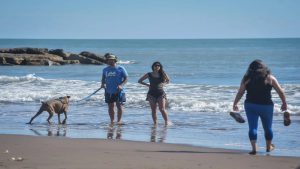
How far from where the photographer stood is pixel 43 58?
50062mm

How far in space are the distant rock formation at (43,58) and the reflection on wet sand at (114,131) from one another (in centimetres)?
3716

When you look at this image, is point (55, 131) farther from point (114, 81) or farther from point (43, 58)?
point (43, 58)

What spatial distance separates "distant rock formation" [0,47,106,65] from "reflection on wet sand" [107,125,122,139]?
3716 centimetres

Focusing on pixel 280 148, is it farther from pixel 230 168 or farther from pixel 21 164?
pixel 21 164

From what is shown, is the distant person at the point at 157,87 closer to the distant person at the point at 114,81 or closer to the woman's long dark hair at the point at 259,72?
the distant person at the point at 114,81

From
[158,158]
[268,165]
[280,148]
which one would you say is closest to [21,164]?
[158,158]

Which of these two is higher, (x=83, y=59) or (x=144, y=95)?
(x=83, y=59)

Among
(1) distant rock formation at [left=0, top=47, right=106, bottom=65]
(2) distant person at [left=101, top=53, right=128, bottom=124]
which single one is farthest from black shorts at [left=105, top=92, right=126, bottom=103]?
(1) distant rock formation at [left=0, top=47, right=106, bottom=65]

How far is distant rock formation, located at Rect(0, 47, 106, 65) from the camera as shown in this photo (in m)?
49.3

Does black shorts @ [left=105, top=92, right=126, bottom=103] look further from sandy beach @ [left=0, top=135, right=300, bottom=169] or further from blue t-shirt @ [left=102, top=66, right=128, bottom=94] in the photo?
sandy beach @ [left=0, top=135, right=300, bottom=169]

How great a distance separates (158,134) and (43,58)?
39.6 m

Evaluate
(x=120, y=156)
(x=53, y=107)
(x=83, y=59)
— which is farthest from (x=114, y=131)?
(x=83, y=59)

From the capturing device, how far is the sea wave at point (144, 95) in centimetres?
1730

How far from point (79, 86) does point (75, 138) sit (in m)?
15.2
